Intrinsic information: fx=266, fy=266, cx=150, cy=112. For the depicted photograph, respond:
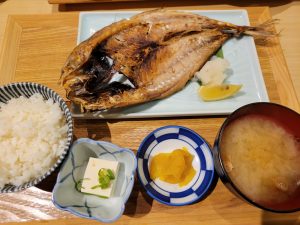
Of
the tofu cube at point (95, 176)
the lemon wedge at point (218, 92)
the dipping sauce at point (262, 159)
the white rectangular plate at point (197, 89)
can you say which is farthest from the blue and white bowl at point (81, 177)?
the lemon wedge at point (218, 92)

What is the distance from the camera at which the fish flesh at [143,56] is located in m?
1.45

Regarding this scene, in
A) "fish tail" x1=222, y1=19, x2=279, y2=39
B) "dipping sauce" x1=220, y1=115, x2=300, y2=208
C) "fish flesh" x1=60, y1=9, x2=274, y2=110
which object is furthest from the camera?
"fish tail" x1=222, y1=19, x2=279, y2=39

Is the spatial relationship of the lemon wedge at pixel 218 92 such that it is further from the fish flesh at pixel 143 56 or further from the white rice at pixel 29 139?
the white rice at pixel 29 139

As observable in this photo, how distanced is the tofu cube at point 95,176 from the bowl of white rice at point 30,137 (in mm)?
134

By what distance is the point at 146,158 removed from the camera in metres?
1.35

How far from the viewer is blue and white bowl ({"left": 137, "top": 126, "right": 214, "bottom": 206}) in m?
1.25

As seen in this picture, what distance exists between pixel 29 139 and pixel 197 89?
93 cm

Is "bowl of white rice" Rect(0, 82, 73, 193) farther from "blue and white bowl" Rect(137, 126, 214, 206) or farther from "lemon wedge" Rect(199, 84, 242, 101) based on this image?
"lemon wedge" Rect(199, 84, 242, 101)

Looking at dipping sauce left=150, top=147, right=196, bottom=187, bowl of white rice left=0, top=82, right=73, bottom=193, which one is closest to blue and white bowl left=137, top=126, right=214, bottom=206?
dipping sauce left=150, top=147, right=196, bottom=187

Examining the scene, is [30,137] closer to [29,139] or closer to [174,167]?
[29,139]

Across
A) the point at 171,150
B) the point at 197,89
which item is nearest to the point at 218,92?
the point at 197,89

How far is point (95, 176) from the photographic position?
121 centimetres

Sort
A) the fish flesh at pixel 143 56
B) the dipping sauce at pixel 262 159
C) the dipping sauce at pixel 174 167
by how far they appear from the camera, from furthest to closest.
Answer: the fish flesh at pixel 143 56 < the dipping sauce at pixel 174 167 < the dipping sauce at pixel 262 159

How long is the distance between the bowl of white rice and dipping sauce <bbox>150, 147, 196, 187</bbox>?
432 mm
